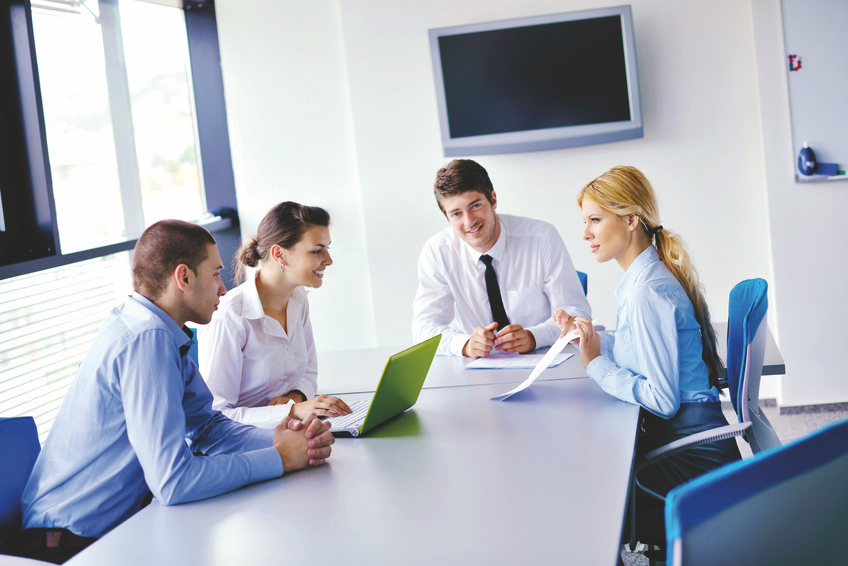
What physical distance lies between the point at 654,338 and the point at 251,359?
4.06 ft

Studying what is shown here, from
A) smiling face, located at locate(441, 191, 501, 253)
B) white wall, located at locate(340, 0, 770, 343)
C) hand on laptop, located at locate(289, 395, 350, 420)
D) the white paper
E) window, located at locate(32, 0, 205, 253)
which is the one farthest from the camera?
white wall, located at locate(340, 0, 770, 343)

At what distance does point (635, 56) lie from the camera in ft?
13.4

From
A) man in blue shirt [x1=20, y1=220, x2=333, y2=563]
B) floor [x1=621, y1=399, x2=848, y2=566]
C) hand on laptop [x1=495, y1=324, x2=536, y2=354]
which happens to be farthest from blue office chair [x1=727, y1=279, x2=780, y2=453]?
floor [x1=621, y1=399, x2=848, y2=566]

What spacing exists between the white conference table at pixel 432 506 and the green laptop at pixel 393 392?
0.04 m

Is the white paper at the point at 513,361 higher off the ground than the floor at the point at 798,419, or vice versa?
the white paper at the point at 513,361

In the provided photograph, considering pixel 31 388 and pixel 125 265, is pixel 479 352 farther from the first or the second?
pixel 125 265

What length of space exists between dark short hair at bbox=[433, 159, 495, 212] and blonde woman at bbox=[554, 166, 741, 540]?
0.82 m

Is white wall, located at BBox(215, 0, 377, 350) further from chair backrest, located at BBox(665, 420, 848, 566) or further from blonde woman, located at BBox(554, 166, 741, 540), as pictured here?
chair backrest, located at BBox(665, 420, 848, 566)

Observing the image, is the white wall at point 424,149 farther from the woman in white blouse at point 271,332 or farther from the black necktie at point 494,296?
the woman in white blouse at point 271,332

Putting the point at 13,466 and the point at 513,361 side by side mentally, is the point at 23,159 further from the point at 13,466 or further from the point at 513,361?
the point at 513,361

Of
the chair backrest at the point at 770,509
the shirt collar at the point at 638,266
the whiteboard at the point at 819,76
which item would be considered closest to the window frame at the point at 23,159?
the shirt collar at the point at 638,266

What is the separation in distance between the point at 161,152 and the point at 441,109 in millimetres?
1686

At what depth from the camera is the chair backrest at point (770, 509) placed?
0.82m

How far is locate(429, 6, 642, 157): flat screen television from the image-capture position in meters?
4.10
